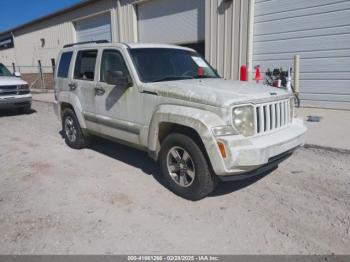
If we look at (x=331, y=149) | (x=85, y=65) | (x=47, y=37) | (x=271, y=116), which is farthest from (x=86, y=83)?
(x=47, y=37)

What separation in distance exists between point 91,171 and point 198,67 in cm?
249

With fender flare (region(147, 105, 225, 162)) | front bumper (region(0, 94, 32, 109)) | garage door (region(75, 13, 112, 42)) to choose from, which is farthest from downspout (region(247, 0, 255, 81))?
garage door (region(75, 13, 112, 42))

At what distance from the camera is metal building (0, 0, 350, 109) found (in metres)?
9.05

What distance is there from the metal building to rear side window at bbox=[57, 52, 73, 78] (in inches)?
256

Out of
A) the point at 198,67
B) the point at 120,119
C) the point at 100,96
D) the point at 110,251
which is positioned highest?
the point at 198,67

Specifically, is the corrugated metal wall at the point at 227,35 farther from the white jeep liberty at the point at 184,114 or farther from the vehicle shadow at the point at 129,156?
the vehicle shadow at the point at 129,156

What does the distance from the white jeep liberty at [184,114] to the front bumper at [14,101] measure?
224 inches

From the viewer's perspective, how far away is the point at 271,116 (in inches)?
152

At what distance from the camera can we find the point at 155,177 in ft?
15.4

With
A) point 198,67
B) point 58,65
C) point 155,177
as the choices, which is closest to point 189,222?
point 155,177

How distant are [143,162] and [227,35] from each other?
24.1 feet

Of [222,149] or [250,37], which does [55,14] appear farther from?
[222,149]

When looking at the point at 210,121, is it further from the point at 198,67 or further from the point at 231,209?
the point at 198,67

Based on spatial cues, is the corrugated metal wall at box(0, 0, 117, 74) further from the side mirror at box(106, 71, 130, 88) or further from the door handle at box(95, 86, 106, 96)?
the side mirror at box(106, 71, 130, 88)
